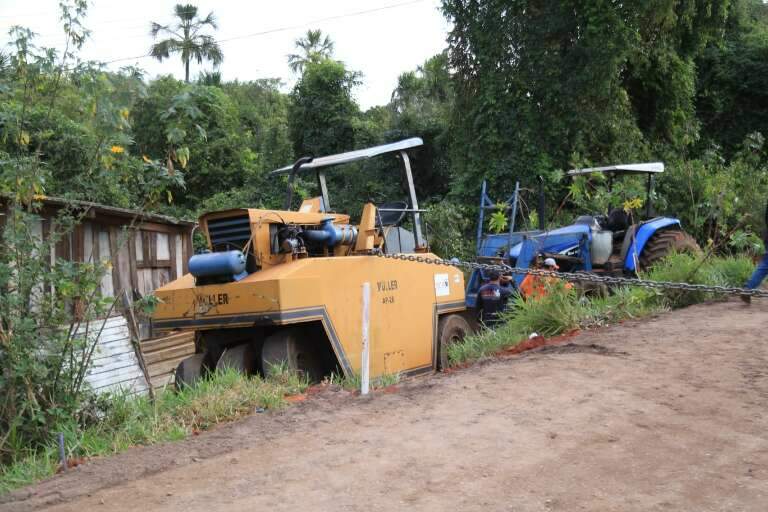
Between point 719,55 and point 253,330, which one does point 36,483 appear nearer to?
point 253,330

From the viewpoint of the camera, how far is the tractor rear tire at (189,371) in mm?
7352

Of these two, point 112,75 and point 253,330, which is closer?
point 112,75

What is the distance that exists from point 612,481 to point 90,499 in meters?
2.80

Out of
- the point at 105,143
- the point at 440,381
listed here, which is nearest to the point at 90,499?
the point at 105,143

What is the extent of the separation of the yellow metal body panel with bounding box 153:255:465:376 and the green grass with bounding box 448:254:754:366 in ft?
2.24

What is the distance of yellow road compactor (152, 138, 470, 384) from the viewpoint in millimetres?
6617

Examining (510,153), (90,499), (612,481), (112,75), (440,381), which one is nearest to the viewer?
(612,481)

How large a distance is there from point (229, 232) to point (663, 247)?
7.29 m

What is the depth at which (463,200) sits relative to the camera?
18.6 metres

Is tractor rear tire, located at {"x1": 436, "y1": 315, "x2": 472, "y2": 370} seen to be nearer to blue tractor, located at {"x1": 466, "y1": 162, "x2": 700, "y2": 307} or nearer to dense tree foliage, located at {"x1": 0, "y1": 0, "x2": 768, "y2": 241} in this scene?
blue tractor, located at {"x1": 466, "y1": 162, "x2": 700, "y2": 307}

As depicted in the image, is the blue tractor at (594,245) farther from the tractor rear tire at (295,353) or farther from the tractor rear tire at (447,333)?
the tractor rear tire at (295,353)

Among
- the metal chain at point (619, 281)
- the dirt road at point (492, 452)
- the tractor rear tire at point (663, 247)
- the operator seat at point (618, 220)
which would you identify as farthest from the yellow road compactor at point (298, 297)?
the operator seat at point (618, 220)

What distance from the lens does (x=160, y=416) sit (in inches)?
219

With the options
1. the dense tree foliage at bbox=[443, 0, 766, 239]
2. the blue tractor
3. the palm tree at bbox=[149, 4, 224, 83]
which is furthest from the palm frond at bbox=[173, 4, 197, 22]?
the blue tractor
